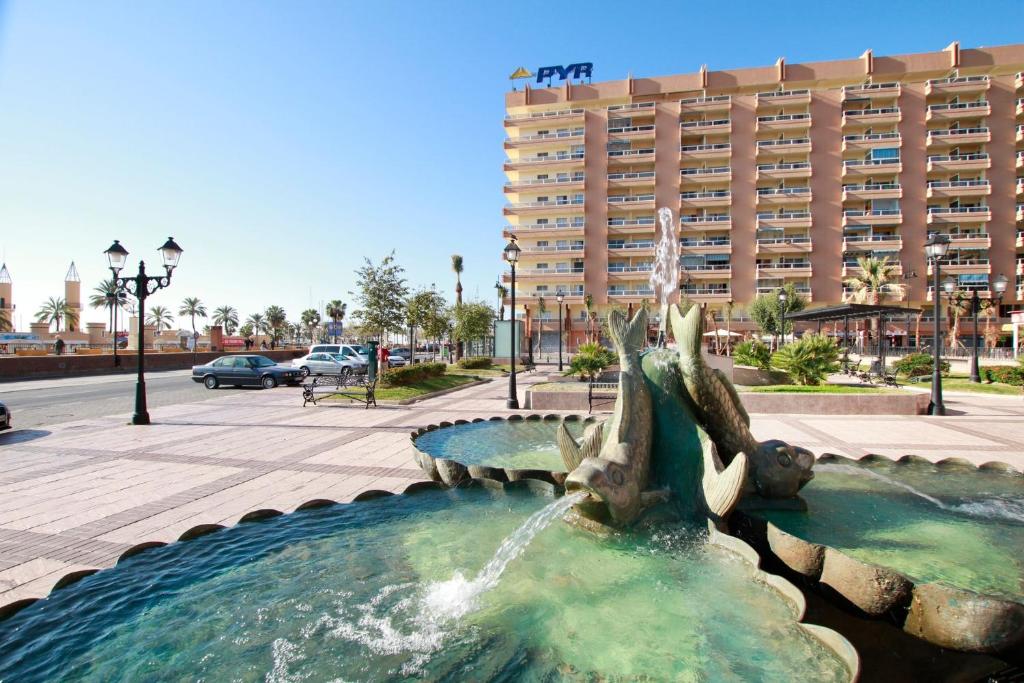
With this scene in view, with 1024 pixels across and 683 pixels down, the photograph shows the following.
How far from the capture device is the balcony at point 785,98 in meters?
56.6

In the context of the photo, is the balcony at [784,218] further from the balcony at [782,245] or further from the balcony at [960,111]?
the balcony at [960,111]

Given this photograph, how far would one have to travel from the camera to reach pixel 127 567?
14.3ft

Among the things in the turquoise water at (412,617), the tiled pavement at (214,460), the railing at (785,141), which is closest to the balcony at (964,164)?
the railing at (785,141)

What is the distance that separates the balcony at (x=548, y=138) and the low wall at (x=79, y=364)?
43.2 m

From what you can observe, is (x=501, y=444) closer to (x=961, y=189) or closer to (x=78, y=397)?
(x=78, y=397)

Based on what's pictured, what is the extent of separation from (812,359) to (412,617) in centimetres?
1720

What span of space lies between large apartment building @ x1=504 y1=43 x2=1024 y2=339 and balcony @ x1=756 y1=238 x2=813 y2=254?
0.18 metres

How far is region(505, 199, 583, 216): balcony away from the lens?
61.3 m

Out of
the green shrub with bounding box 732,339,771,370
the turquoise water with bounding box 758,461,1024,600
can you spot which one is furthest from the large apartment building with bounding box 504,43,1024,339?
the turquoise water with bounding box 758,461,1024,600

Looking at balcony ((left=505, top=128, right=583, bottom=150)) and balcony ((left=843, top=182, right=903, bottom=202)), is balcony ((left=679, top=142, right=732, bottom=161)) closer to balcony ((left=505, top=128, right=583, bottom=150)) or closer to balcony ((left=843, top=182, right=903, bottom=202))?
balcony ((left=505, top=128, right=583, bottom=150))

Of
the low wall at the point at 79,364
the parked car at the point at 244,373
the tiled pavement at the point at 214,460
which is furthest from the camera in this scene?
the low wall at the point at 79,364

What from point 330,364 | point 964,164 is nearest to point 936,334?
point 330,364

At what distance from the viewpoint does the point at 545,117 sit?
62500 mm

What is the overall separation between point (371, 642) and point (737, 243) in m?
62.8
